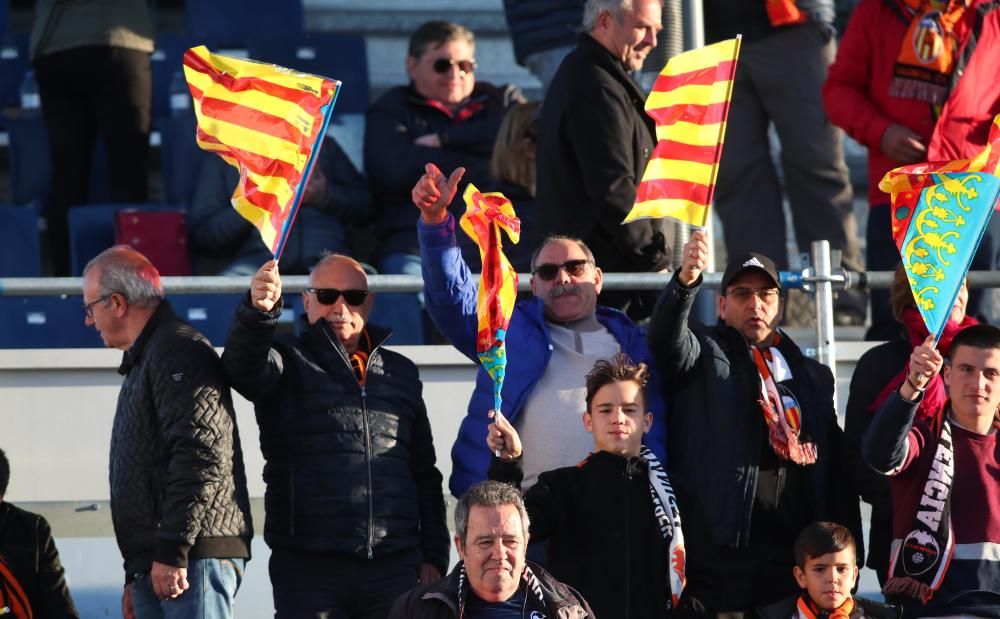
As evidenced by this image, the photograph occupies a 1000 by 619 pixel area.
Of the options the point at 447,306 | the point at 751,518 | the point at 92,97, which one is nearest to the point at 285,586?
the point at 447,306

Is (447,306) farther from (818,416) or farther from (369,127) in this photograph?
(369,127)

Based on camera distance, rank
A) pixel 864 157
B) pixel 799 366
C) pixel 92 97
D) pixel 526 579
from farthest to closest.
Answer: pixel 864 157, pixel 92 97, pixel 799 366, pixel 526 579

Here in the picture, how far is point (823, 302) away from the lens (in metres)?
6.98

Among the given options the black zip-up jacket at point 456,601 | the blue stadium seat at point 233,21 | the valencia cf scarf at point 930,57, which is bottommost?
the black zip-up jacket at point 456,601

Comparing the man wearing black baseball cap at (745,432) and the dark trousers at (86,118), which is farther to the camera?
the dark trousers at (86,118)

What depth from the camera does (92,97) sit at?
871 cm

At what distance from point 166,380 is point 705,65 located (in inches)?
73.6

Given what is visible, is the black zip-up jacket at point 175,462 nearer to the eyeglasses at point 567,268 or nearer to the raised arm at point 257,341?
the raised arm at point 257,341

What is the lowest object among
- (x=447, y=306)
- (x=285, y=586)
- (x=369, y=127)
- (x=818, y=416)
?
(x=285, y=586)

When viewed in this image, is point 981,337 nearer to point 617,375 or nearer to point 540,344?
point 617,375

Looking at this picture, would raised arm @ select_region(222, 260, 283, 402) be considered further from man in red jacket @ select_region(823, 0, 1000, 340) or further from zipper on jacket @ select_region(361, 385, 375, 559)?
man in red jacket @ select_region(823, 0, 1000, 340)

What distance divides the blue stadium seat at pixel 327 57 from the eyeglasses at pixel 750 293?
378cm

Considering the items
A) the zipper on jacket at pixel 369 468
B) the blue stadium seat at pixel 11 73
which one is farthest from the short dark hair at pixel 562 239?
the blue stadium seat at pixel 11 73

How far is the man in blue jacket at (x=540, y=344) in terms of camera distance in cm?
590
